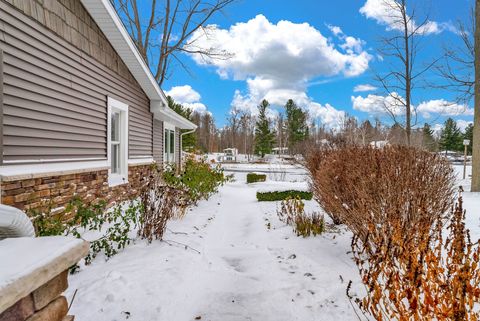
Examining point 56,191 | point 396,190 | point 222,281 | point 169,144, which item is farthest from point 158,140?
point 396,190

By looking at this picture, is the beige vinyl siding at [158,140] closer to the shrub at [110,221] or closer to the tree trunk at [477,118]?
the shrub at [110,221]

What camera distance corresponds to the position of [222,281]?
11.0 feet

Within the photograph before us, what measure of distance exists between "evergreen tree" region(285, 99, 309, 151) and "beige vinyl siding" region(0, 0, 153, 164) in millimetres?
43289

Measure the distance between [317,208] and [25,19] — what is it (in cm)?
667

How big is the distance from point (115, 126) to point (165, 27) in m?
11.3

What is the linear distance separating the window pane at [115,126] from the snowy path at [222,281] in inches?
151

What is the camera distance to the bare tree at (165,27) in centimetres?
1659

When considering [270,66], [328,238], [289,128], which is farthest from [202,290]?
[289,128]

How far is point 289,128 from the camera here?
4991 cm

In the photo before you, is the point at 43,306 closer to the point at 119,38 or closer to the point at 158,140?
the point at 119,38

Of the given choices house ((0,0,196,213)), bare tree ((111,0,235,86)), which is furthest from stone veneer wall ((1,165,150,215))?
bare tree ((111,0,235,86))

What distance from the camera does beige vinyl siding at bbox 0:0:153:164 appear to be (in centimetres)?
398

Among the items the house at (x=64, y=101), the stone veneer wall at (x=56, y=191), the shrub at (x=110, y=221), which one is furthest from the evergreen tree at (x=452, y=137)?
the shrub at (x=110, y=221)

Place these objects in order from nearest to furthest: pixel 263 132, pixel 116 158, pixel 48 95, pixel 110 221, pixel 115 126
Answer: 1. pixel 110 221
2. pixel 48 95
3. pixel 115 126
4. pixel 116 158
5. pixel 263 132
